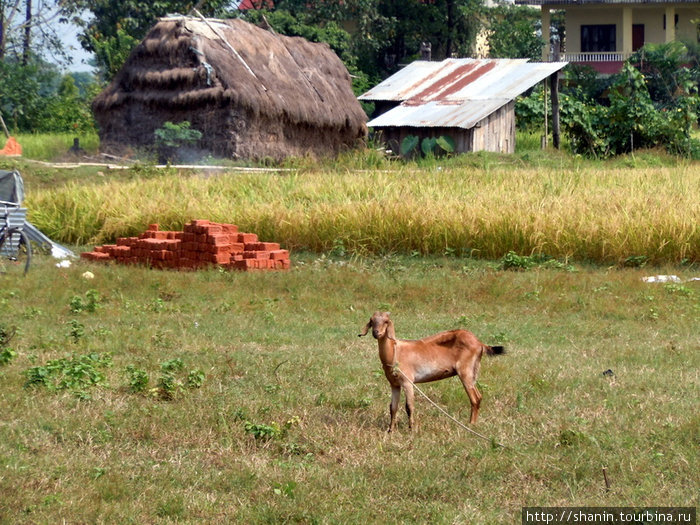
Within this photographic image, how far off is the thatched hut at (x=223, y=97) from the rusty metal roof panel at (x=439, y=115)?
1137mm

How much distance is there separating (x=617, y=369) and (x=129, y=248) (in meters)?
6.92

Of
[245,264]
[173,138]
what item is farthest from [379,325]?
[173,138]

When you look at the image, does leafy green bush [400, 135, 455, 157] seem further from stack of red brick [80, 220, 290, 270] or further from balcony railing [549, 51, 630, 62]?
balcony railing [549, 51, 630, 62]

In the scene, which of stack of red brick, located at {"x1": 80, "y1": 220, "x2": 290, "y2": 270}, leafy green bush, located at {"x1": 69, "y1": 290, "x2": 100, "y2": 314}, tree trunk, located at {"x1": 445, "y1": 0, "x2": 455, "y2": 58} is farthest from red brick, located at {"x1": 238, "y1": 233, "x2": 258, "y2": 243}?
tree trunk, located at {"x1": 445, "y1": 0, "x2": 455, "y2": 58}

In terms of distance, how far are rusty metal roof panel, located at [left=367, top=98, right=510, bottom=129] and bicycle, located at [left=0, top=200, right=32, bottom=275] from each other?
11.6 m

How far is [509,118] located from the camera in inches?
941

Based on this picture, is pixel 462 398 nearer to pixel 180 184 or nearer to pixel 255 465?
pixel 255 465

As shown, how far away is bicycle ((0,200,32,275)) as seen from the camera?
1146 cm

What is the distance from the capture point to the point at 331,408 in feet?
18.6

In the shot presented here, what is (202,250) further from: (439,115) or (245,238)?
(439,115)

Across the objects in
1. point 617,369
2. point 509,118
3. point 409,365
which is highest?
point 509,118

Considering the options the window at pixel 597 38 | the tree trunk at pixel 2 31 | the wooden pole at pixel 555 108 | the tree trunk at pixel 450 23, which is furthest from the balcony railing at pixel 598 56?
the tree trunk at pixel 2 31

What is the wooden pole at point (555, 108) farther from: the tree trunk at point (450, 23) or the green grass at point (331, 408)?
the green grass at point (331, 408)

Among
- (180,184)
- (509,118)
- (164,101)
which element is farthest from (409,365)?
(509,118)
